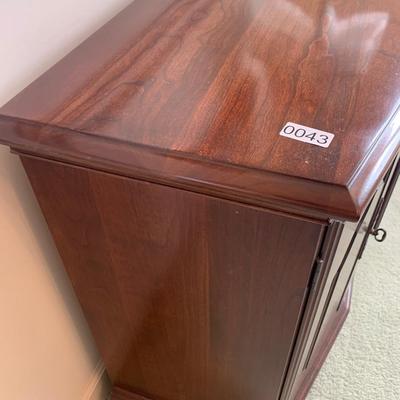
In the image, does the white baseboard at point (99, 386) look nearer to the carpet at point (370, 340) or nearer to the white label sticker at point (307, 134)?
the carpet at point (370, 340)

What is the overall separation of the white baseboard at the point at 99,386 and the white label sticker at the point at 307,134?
0.82 m

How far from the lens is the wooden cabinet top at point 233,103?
0.46 metres

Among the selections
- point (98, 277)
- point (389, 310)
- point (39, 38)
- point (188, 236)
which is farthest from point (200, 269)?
point (389, 310)

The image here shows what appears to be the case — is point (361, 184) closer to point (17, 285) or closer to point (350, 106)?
point (350, 106)

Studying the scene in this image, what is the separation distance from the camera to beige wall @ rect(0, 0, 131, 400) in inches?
23.9

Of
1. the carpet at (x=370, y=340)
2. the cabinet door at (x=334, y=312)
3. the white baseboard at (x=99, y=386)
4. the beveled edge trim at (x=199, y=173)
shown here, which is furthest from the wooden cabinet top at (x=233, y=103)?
the carpet at (x=370, y=340)

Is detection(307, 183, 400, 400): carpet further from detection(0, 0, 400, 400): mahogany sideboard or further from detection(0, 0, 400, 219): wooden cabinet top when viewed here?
detection(0, 0, 400, 219): wooden cabinet top

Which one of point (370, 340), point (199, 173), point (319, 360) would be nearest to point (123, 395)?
point (319, 360)

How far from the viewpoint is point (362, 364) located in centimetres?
121

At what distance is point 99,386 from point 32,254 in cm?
51

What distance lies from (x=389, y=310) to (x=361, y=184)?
1031 millimetres

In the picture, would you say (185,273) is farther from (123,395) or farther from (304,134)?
(123,395)

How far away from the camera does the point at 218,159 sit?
0.47m

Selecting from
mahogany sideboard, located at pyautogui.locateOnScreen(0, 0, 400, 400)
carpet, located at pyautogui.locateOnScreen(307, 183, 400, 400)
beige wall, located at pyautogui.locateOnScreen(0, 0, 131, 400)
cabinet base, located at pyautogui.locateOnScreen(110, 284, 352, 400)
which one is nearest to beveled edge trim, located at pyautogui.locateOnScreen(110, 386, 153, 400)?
cabinet base, located at pyautogui.locateOnScreen(110, 284, 352, 400)
